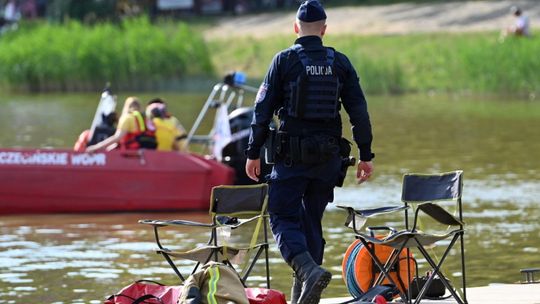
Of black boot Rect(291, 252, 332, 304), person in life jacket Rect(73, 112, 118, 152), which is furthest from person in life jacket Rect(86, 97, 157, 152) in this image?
black boot Rect(291, 252, 332, 304)

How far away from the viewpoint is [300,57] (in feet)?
31.9

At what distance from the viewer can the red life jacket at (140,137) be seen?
18719 mm

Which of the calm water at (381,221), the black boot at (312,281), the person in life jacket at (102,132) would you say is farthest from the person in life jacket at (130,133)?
the black boot at (312,281)

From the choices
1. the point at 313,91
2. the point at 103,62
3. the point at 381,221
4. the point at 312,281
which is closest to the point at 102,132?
the point at 381,221

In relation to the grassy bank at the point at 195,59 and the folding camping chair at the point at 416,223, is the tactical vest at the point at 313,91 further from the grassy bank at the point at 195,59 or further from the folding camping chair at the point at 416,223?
the grassy bank at the point at 195,59

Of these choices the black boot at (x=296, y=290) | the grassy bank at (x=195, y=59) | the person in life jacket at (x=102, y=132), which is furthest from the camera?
the grassy bank at (x=195, y=59)

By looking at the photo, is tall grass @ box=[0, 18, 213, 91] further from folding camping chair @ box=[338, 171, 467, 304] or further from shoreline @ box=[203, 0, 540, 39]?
folding camping chair @ box=[338, 171, 467, 304]

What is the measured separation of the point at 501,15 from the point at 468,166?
27.0m

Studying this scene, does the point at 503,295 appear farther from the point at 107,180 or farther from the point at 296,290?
the point at 107,180

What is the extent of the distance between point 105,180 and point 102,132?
1.02 metres

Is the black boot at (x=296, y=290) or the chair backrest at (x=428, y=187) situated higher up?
the chair backrest at (x=428, y=187)

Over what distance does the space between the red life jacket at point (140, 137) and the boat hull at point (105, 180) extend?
0.85 feet

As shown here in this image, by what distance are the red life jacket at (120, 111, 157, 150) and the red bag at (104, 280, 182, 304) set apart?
29.6 feet

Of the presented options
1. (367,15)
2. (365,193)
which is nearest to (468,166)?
(365,193)
